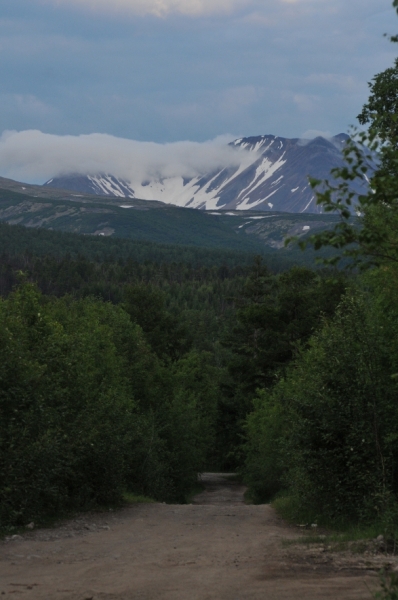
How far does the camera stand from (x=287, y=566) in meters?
12.0

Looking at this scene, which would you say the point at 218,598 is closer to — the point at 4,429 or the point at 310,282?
the point at 4,429

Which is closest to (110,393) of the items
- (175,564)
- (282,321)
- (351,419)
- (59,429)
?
(59,429)

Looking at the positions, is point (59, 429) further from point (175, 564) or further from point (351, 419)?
point (175, 564)

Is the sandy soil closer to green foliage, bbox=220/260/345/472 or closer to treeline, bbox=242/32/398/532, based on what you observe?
treeline, bbox=242/32/398/532

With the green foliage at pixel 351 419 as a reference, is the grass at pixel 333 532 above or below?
below

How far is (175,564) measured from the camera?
12461 mm

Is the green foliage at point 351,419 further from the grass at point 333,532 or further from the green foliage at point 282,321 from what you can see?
the green foliage at point 282,321

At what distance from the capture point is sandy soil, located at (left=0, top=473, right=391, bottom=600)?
999 cm

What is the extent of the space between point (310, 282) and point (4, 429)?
34.2m

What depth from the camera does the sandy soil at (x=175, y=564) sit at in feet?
32.8

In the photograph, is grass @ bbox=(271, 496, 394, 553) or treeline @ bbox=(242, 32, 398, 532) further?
treeline @ bbox=(242, 32, 398, 532)

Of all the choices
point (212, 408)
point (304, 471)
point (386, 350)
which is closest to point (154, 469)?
point (304, 471)

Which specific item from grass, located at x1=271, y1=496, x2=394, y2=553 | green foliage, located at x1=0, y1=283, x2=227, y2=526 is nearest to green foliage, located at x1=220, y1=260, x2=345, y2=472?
green foliage, located at x1=0, y1=283, x2=227, y2=526

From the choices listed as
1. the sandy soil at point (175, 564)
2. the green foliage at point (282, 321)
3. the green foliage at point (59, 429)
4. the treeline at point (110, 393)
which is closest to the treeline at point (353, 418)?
the sandy soil at point (175, 564)
